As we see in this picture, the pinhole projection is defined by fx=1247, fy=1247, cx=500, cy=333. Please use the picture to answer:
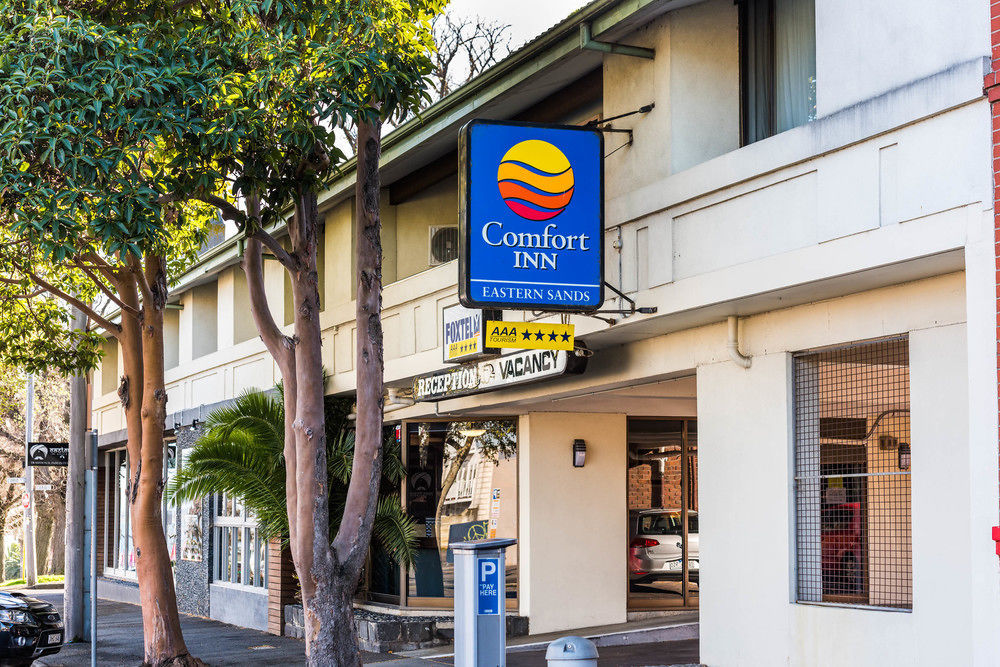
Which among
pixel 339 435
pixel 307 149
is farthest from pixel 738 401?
pixel 339 435

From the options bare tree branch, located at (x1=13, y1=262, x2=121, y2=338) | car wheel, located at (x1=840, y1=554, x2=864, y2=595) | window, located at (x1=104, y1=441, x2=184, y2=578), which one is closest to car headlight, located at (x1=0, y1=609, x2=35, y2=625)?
bare tree branch, located at (x1=13, y1=262, x2=121, y2=338)

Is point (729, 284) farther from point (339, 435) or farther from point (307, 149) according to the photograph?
point (339, 435)

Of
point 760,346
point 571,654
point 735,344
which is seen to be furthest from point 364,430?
point 571,654

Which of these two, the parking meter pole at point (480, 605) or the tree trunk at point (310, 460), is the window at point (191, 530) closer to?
the tree trunk at point (310, 460)

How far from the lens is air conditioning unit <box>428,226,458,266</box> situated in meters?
16.8

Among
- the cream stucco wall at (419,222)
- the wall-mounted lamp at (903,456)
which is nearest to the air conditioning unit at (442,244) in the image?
the cream stucco wall at (419,222)

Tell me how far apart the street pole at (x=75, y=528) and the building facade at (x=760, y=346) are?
16.8 feet

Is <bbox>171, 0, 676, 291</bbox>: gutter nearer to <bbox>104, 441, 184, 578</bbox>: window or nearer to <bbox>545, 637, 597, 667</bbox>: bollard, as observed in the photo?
<bbox>545, 637, 597, 667</bbox>: bollard

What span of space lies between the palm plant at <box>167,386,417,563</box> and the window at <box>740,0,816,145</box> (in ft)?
26.2

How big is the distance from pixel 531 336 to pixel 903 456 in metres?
3.46

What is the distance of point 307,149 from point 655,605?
7960 millimetres

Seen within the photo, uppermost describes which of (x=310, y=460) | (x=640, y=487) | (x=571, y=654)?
(x=310, y=460)

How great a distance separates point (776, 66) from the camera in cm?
1073

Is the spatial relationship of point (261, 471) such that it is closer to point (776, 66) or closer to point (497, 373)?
point (497, 373)
